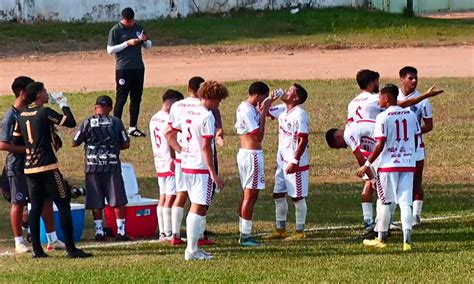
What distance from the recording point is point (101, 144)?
50.2 ft

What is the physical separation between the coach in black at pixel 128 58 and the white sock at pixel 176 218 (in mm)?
7746

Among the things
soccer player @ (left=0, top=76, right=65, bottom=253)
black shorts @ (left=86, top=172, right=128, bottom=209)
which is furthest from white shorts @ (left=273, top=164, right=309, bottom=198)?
soccer player @ (left=0, top=76, right=65, bottom=253)

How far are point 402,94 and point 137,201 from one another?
3.49 m

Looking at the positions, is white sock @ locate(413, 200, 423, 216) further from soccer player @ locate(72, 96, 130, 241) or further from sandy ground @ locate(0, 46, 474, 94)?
sandy ground @ locate(0, 46, 474, 94)

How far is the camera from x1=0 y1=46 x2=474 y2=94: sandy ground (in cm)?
3212

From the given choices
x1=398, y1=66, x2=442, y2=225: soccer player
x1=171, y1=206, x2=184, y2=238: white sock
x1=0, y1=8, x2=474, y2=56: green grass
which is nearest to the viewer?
x1=171, y1=206, x2=184, y2=238: white sock

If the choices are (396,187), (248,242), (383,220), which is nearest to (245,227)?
(248,242)

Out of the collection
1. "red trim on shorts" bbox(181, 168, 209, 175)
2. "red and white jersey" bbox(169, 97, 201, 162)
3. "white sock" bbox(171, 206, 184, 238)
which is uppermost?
"red and white jersey" bbox(169, 97, 201, 162)

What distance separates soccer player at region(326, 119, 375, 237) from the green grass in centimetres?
2535

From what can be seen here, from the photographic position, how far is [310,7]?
49.8 m

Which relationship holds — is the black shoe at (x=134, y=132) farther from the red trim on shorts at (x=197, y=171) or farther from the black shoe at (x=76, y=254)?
the red trim on shorts at (x=197, y=171)

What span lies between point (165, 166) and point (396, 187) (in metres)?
2.94

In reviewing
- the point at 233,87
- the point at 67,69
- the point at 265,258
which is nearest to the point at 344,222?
the point at 265,258

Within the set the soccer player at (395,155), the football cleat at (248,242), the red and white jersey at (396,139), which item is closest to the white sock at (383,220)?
the soccer player at (395,155)
